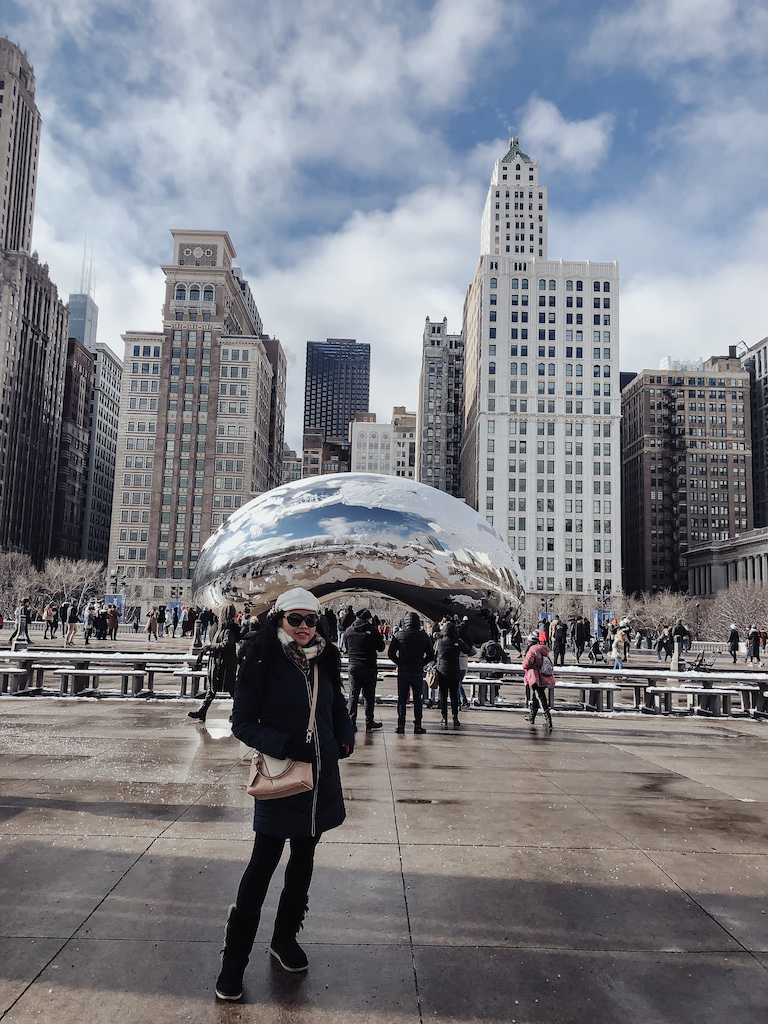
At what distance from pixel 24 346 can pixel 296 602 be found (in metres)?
118

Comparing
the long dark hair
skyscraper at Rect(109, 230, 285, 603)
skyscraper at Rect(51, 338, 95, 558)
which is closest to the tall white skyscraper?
skyscraper at Rect(109, 230, 285, 603)

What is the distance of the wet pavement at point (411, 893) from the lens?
3105 millimetres

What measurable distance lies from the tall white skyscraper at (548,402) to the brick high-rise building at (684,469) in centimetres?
3111

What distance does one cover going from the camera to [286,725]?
337cm

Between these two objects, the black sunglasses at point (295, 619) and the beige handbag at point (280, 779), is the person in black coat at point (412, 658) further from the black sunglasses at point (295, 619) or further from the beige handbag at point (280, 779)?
the beige handbag at point (280, 779)

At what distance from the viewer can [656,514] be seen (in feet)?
411

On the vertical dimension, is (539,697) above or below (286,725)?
below

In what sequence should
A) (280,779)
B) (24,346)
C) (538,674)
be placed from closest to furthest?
(280,779), (538,674), (24,346)

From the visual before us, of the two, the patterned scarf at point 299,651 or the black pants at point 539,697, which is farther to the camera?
the black pants at point 539,697

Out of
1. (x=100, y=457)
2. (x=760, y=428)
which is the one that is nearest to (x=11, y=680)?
(x=100, y=457)

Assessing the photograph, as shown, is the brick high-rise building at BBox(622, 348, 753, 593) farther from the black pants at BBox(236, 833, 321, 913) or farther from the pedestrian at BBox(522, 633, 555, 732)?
the black pants at BBox(236, 833, 321, 913)

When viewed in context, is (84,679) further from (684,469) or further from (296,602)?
(684,469)

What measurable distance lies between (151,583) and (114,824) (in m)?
89.8

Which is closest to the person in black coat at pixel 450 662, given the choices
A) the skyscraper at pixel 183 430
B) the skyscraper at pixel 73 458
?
the skyscraper at pixel 183 430
